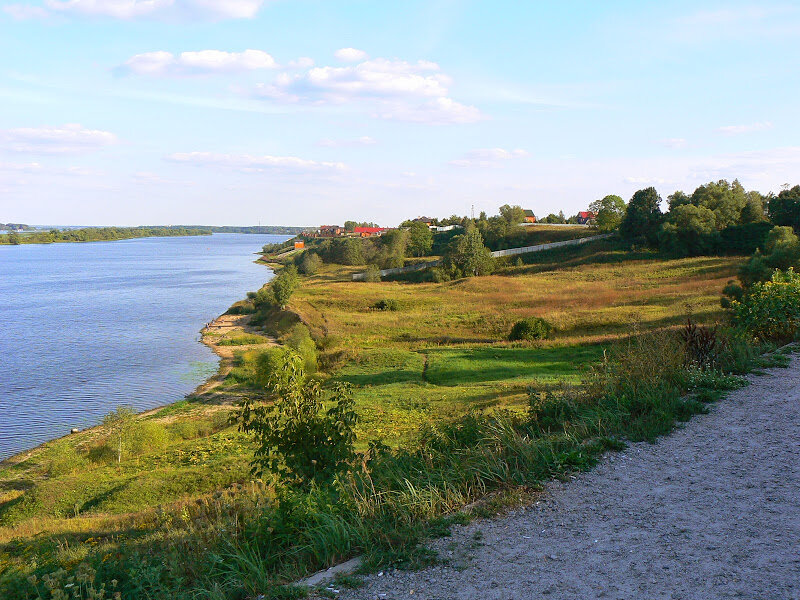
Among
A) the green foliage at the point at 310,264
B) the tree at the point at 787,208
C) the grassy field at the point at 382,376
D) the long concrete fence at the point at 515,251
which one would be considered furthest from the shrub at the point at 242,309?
the tree at the point at 787,208

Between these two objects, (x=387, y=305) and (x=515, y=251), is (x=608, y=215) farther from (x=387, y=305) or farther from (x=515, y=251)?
(x=387, y=305)

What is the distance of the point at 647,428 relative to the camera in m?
8.01

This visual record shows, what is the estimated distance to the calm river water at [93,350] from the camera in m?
31.9

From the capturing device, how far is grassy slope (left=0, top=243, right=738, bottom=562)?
17.5 m

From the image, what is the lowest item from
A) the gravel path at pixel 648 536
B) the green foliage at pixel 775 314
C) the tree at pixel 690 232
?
the gravel path at pixel 648 536

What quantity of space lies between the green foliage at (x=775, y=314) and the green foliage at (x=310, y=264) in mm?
95896

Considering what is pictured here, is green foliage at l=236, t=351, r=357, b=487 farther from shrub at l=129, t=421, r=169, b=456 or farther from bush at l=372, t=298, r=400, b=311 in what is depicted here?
bush at l=372, t=298, r=400, b=311

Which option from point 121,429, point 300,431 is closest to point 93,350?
point 121,429

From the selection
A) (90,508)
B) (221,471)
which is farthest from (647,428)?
(90,508)

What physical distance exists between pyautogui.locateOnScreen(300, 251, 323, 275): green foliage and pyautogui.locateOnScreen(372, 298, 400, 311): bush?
49201 mm

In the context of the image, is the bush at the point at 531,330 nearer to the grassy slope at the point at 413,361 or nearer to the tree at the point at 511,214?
the grassy slope at the point at 413,361

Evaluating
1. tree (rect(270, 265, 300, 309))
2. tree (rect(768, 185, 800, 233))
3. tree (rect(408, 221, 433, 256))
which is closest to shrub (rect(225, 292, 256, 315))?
tree (rect(270, 265, 300, 309))

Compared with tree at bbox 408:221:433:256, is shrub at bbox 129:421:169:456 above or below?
below

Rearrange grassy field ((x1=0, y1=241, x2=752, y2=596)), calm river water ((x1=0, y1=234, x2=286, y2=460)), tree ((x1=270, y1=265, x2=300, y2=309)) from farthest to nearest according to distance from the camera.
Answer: tree ((x1=270, y1=265, x2=300, y2=309)), calm river water ((x1=0, y1=234, x2=286, y2=460)), grassy field ((x1=0, y1=241, x2=752, y2=596))
